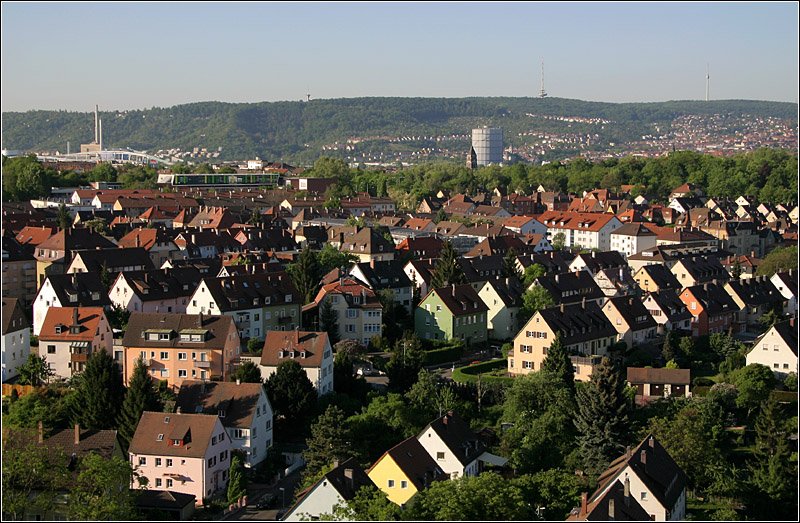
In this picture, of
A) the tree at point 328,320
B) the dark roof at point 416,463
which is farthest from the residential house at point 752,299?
the dark roof at point 416,463

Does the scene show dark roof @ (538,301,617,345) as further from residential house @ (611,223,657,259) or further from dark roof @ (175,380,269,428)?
residential house @ (611,223,657,259)

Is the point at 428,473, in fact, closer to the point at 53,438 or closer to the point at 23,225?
the point at 53,438

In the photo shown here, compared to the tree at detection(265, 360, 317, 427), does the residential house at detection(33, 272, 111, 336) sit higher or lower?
higher

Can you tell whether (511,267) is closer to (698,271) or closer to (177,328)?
(698,271)

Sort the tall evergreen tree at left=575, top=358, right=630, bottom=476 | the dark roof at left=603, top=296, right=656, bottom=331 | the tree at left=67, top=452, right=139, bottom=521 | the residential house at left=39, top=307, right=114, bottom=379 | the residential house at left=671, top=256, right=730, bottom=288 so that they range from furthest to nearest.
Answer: the residential house at left=671, top=256, right=730, bottom=288
the dark roof at left=603, top=296, right=656, bottom=331
the residential house at left=39, top=307, right=114, bottom=379
the tall evergreen tree at left=575, top=358, right=630, bottom=476
the tree at left=67, top=452, right=139, bottom=521

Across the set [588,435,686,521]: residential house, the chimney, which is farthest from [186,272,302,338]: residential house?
the chimney

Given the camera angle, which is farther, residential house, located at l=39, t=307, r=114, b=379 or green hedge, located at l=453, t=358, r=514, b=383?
green hedge, located at l=453, t=358, r=514, b=383

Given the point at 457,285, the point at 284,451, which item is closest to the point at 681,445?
the point at 284,451

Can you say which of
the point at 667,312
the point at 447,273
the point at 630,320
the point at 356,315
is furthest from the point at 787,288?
the point at 356,315
